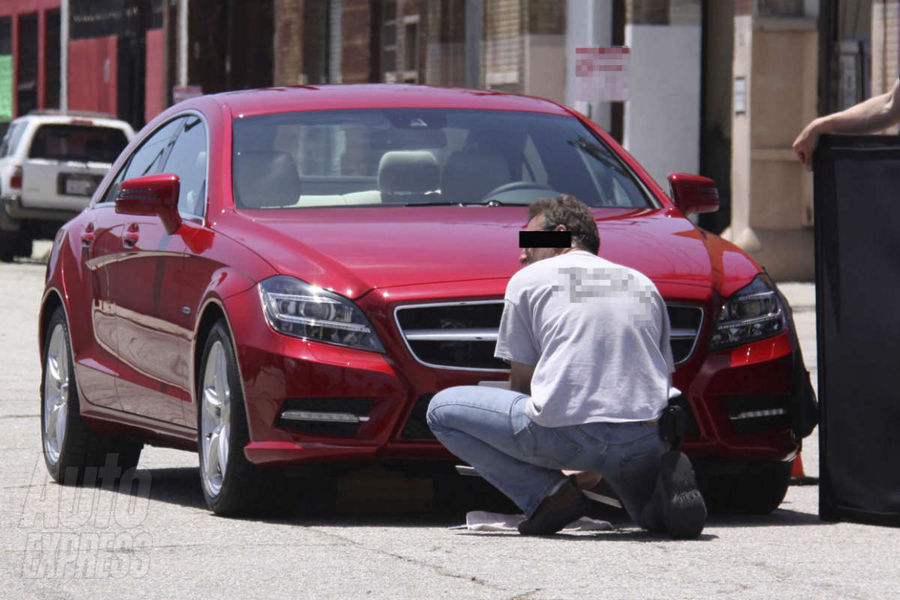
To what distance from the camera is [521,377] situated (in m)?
7.00

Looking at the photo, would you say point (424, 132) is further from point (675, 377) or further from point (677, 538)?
point (677, 538)

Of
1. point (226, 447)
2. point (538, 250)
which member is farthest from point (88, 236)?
point (538, 250)

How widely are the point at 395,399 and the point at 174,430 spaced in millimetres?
1414

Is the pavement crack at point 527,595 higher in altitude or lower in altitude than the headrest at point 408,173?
lower

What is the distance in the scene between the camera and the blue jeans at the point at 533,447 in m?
6.86

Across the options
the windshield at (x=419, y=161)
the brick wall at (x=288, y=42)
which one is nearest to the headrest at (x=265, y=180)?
the windshield at (x=419, y=161)

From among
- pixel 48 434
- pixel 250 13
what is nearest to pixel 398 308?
pixel 48 434

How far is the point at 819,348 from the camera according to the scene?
7250mm

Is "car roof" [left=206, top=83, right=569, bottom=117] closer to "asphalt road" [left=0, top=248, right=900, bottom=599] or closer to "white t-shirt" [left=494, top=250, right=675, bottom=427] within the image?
"asphalt road" [left=0, top=248, right=900, bottom=599]

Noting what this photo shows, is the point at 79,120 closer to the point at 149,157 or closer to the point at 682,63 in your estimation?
the point at 682,63

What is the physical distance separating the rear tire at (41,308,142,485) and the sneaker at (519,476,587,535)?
2.72 metres

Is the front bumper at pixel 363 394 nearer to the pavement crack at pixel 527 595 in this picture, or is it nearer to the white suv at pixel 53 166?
the pavement crack at pixel 527 595

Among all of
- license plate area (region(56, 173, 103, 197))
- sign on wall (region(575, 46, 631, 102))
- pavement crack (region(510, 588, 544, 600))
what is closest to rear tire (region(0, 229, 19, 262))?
license plate area (region(56, 173, 103, 197))

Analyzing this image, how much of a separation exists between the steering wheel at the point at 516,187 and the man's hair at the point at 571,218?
1.33m
